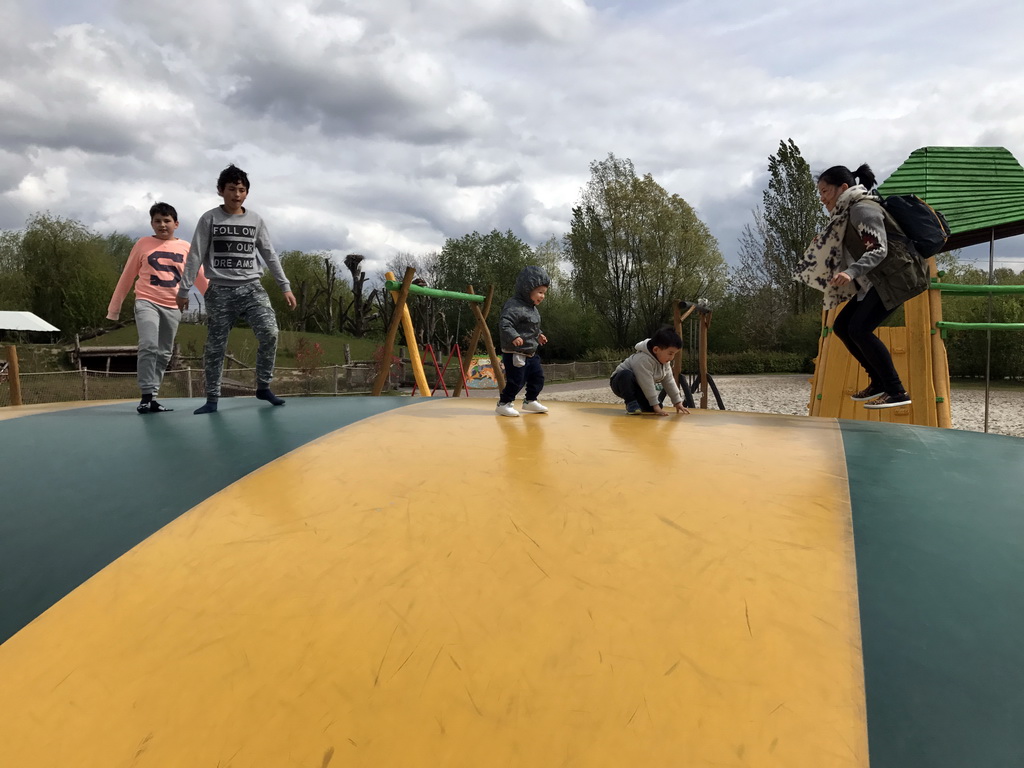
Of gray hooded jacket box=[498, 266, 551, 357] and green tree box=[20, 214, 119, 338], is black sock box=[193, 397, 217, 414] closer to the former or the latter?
gray hooded jacket box=[498, 266, 551, 357]

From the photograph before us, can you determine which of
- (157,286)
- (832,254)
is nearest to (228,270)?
(157,286)

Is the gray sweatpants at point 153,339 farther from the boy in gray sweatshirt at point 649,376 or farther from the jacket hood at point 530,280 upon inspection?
the boy in gray sweatshirt at point 649,376

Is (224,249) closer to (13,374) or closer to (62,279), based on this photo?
(13,374)

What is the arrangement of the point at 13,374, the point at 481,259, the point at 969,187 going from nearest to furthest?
the point at 969,187, the point at 13,374, the point at 481,259

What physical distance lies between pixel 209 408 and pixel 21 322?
123 ft

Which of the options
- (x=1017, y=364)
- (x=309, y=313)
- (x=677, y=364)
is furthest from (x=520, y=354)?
(x=309, y=313)

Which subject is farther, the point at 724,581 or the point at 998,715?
the point at 724,581

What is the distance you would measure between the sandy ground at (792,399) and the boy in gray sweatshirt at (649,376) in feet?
13.5

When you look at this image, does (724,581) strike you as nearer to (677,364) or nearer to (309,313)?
(677,364)

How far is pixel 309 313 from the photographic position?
158ft

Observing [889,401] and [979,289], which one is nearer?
[889,401]

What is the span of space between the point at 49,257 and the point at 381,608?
4438 cm

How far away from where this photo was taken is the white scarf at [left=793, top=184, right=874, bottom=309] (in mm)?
3635

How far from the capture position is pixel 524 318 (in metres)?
3.66
